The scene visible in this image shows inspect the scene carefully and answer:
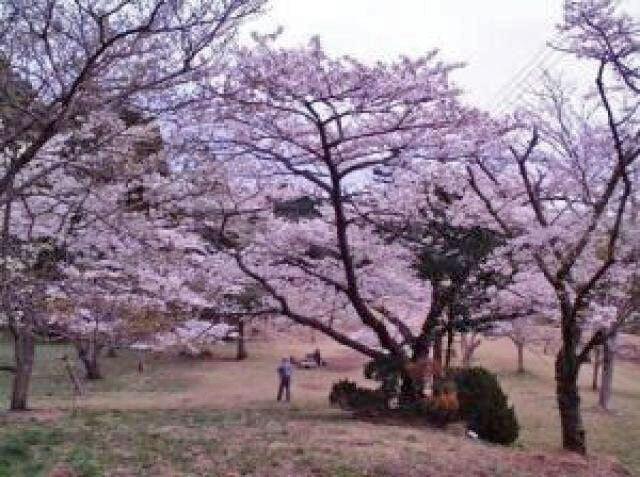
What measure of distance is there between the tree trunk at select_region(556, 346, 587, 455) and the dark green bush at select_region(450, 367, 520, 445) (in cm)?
160

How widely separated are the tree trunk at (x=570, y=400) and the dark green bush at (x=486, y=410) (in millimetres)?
1604

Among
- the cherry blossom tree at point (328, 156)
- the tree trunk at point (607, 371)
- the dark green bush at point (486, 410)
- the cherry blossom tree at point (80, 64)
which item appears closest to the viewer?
the cherry blossom tree at point (80, 64)

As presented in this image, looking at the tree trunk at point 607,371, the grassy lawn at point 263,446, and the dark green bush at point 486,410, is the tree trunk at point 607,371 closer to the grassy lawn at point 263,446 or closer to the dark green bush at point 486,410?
the grassy lawn at point 263,446

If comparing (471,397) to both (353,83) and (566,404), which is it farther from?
(353,83)

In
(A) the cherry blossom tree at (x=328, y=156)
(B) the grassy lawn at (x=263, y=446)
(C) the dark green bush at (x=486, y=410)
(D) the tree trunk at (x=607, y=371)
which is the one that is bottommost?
(B) the grassy lawn at (x=263, y=446)

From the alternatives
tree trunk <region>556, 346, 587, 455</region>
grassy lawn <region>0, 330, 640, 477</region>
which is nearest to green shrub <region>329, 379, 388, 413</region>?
grassy lawn <region>0, 330, 640, 477</region>

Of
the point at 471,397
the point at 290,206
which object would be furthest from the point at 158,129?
the point at 471,397

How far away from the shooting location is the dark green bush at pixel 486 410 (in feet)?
52.0

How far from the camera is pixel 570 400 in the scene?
45.8 ft

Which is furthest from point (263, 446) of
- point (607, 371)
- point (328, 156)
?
point (607, 371)

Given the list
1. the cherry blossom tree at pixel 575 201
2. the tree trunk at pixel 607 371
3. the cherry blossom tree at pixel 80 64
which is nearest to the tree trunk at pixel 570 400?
the cherry blossom tree at pixel 575 201

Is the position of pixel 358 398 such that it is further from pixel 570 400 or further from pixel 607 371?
pixel 607 371

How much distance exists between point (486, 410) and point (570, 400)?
7.27 feet

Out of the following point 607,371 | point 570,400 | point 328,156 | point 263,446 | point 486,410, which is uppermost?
point 328,156
